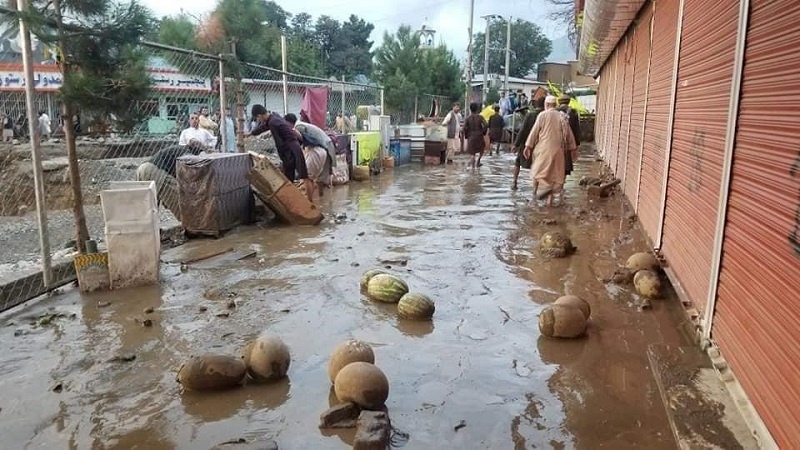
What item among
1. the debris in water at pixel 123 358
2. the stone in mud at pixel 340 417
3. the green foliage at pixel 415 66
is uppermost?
the green foliage at pixel 415 66

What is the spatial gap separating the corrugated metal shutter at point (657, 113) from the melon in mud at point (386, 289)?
10.4 feet

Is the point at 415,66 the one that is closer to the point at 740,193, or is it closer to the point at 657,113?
the point at 657,113

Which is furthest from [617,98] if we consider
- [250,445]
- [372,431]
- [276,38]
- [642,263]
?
[276,38]

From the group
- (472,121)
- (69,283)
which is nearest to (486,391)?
(69,283)

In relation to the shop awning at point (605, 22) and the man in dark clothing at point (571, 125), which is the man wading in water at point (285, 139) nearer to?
the man in dark clothing at point (571, 125)

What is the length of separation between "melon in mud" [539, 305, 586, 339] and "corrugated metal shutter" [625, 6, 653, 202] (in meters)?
5.08

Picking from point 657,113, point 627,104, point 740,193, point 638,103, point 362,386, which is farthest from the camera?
point 627,104

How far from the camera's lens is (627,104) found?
479 inches

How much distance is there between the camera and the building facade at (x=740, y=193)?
2898 millimetres

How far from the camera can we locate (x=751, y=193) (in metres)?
3.51

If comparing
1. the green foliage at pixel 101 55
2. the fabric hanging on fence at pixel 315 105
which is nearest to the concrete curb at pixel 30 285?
the green foliage at pixel 101 55

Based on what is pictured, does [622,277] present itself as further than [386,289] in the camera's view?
Yes

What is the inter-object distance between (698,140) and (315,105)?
523 inches

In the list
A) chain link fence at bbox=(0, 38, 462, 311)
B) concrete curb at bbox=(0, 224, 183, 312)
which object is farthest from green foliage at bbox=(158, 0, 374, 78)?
concrete curb at bbox=(0, 224, 183, 312)
